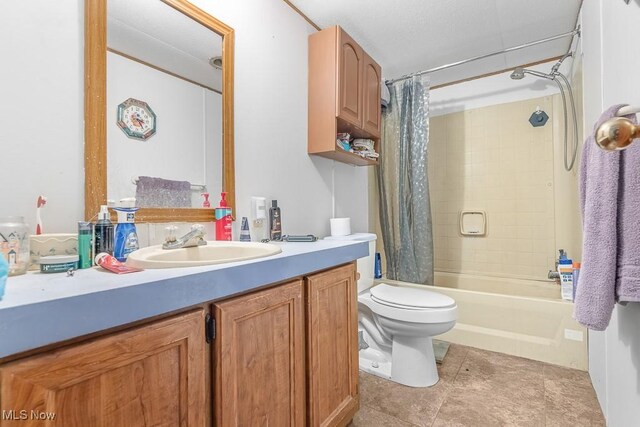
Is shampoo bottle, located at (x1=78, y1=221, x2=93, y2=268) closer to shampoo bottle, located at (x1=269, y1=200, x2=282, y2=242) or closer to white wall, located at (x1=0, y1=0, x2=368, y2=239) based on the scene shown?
white wall, located at (x1=0, y1=0, x2=368, y2=239)

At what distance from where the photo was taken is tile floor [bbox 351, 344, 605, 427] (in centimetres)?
148

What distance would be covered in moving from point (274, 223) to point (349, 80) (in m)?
1.02

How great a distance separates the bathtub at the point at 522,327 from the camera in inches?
76.4

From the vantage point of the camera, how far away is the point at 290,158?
1808 mm

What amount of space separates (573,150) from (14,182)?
10.6 ft

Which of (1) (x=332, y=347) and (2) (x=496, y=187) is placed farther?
(2) (x=496, y=187)

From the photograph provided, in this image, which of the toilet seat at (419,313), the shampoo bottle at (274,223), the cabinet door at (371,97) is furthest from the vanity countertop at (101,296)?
the cabinet door at (371,97)

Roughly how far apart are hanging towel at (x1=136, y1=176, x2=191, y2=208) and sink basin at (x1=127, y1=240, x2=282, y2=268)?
18cm

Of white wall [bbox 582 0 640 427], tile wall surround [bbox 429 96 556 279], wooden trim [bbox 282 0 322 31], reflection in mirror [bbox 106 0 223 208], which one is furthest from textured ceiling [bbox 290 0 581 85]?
reflection in mirror [bbox 106 0 223 208]

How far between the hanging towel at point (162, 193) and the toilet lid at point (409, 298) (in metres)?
1.23

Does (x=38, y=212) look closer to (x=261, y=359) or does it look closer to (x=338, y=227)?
(x=261, y=359)

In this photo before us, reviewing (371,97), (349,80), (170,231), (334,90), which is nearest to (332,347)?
(170,231)

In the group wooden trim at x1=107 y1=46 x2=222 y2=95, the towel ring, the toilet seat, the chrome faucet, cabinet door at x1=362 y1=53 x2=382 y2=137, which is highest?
cabinet door at x1=362 y1=53 x2=382 y2=137

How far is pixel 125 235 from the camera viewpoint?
0.97 meters
